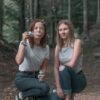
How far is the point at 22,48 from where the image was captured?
5.24 m

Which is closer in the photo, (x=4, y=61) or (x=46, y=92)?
(x=46, y=92)

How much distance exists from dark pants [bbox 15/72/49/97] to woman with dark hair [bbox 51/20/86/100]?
6.1 inches

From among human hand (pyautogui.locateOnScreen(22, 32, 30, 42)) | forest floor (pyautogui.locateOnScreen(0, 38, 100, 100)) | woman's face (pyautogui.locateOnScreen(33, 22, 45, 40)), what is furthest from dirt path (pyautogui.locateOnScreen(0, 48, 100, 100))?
human hand (pyautogui.locateOnScreen(22, 32, 30, 42))

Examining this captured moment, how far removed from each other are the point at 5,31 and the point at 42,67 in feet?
51.9

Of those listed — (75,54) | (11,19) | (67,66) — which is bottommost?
Result: (11,19)

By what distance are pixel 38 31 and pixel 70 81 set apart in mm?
770

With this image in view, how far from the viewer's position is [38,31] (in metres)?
5.43

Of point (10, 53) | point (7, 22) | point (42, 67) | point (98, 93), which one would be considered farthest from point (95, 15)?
point (42, 67)

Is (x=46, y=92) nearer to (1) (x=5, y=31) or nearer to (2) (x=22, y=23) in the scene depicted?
(2) (x=22, y=23)

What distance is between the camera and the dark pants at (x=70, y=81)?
5184 millimetres

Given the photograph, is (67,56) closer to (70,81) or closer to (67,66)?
(67,66)

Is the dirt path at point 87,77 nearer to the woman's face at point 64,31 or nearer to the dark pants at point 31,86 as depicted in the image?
the dark pants at point 31,86

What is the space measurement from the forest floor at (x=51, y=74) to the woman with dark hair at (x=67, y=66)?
2801 mm

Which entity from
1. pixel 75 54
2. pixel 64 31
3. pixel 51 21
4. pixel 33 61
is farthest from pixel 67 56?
pixel 51 21
